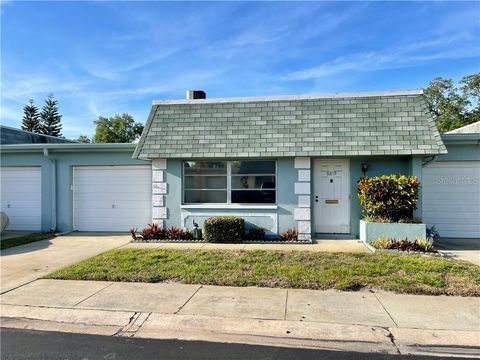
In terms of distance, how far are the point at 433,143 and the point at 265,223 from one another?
16.5 feet

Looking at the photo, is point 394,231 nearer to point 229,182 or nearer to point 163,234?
point 229,182

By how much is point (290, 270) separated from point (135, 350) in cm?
366

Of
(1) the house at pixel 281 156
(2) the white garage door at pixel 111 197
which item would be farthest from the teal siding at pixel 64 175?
(1) the house at pixel 281 156

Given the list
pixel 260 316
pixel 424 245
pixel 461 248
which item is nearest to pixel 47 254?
pixel 260 316

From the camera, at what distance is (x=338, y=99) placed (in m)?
11.1

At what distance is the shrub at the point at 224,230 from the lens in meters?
10.3

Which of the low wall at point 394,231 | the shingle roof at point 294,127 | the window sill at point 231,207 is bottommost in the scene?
the low wall at point 394,231

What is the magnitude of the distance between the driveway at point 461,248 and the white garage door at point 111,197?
892cm

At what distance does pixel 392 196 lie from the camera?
948 cm

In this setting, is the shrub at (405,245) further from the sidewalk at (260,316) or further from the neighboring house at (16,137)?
the neighboring house at (16,137)

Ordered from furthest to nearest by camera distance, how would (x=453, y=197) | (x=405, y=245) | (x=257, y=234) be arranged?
Result: (x=453, y=197) < (x=257, y=234) < (x=405, y=245)

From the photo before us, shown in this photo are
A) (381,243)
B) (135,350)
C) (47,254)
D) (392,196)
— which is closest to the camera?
(135,350)

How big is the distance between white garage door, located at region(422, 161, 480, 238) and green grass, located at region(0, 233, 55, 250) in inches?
468

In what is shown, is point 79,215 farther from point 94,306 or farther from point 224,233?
point 94,306
